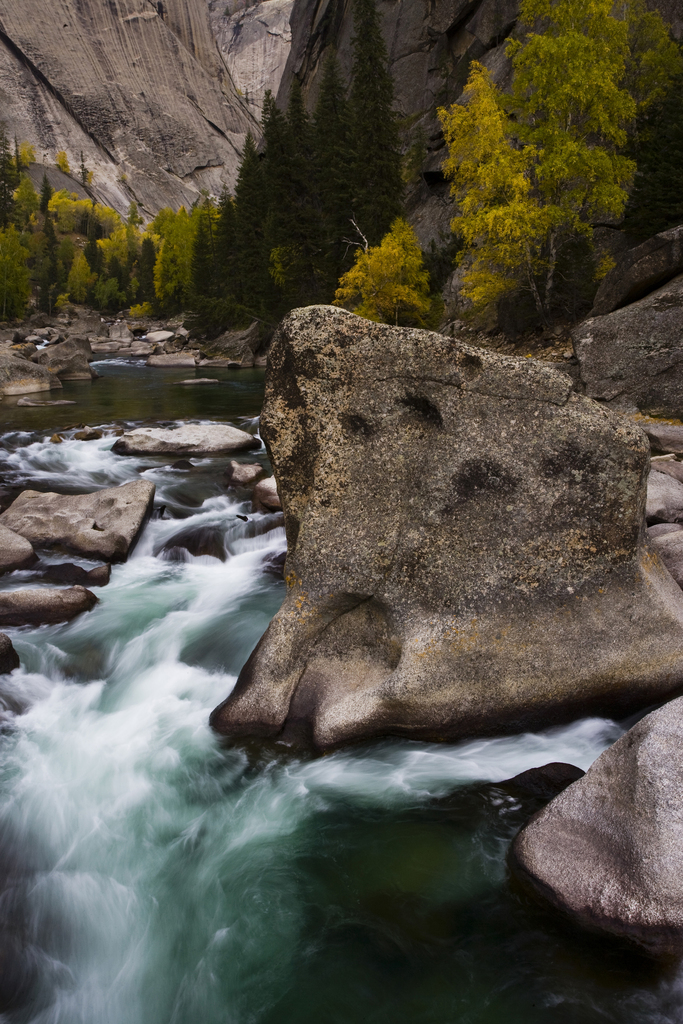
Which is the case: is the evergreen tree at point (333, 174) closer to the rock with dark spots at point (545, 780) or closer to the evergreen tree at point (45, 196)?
the rock with dark spots at point (545, 780)

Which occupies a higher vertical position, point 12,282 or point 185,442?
point 12,282

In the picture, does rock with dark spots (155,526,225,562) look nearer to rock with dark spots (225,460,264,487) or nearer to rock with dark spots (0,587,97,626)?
rock with dark spots (0,587,97,626)

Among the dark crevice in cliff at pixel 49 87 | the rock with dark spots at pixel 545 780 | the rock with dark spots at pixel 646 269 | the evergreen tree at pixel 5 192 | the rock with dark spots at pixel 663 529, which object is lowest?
the rock with dark spots at pixel 545 780

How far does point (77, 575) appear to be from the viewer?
9.40 meters

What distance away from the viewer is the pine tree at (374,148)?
1609 inches

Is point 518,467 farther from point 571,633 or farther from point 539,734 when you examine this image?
point 539,734

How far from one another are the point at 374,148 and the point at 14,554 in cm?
4026

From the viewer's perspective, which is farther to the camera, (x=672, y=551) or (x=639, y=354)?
(x=639, y=354)

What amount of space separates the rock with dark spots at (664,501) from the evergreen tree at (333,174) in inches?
1472

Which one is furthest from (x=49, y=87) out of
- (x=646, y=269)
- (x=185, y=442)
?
(x=646, y=269)

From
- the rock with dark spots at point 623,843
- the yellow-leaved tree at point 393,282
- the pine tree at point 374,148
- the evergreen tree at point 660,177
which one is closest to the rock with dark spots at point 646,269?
the evergreen tree at point 660,177

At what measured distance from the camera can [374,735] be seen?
533 centimetres

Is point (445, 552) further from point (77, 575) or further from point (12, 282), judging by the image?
point (12, 282)

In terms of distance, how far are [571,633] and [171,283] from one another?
293 feet
